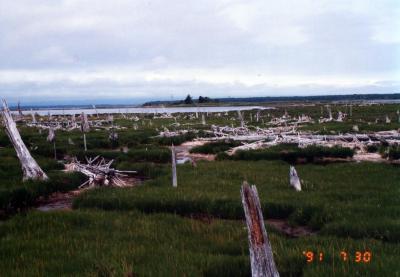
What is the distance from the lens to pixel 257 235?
6992mm

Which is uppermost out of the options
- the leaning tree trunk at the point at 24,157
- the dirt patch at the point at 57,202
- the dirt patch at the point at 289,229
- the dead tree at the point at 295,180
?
the leaning tree trunk at the point at 24,157

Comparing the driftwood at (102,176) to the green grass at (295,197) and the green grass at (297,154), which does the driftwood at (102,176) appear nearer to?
the green grass at (295,197)

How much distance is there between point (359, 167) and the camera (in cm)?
2119

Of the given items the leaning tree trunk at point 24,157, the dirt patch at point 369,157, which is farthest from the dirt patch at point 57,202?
the dirt patch at point 369,157

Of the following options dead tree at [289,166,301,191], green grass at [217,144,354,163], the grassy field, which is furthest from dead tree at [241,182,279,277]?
green grass at [217,144,354,163]

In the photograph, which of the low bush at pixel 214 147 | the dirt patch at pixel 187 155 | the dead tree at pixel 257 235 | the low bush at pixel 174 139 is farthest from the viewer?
the low bush at pixel 174 139

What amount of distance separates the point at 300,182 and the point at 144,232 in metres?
7.90

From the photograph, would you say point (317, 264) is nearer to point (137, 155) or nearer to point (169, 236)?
point (169, 236)

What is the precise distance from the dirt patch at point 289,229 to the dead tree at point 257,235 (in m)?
5.52

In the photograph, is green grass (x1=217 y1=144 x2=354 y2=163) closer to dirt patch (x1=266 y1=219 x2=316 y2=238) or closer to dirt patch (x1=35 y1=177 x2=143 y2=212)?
dirt patch (x1=35 y1=177 x2=143 y2=212)

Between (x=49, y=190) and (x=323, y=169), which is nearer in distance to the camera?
(x=49, y=190)

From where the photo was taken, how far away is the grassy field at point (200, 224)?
→ 9.07 m

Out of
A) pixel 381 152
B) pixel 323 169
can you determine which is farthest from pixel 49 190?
pixel 381 152
